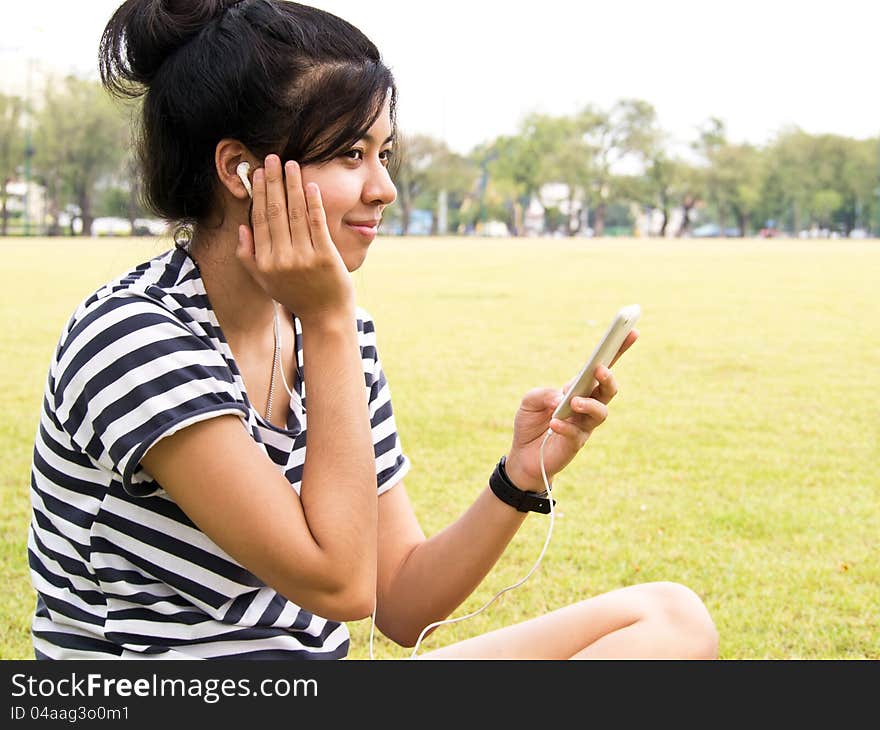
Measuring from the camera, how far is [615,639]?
2143 millimetres

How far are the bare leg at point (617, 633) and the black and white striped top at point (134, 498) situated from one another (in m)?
0.43

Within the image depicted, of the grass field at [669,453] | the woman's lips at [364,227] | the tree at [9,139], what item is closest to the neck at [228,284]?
the woman's lips at [364,227]

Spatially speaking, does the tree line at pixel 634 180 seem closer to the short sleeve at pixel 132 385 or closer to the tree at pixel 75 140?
the tree at pixel 75 140

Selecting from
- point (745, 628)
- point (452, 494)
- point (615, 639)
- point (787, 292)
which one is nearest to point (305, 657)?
point (615, 639)

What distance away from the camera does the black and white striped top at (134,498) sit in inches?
75.8

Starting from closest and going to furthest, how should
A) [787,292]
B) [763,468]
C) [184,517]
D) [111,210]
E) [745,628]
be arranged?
[184,517], [745,628], [763,468], [787,292], [111,210]

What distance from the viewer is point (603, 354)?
7.45 feet

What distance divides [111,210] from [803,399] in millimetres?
68629

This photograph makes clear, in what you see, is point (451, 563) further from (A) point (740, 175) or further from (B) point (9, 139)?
(A) point (740, 175)

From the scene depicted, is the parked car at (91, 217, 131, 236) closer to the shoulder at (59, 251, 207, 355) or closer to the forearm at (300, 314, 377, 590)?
the shoulder at (59, 251, 207, 355)

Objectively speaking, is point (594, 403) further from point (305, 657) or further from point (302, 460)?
point (305, 657)

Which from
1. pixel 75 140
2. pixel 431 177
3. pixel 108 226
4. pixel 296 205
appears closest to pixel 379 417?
pixel 296 205

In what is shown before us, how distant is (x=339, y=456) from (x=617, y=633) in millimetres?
634

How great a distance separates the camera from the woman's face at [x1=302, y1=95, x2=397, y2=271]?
2.12 meters
